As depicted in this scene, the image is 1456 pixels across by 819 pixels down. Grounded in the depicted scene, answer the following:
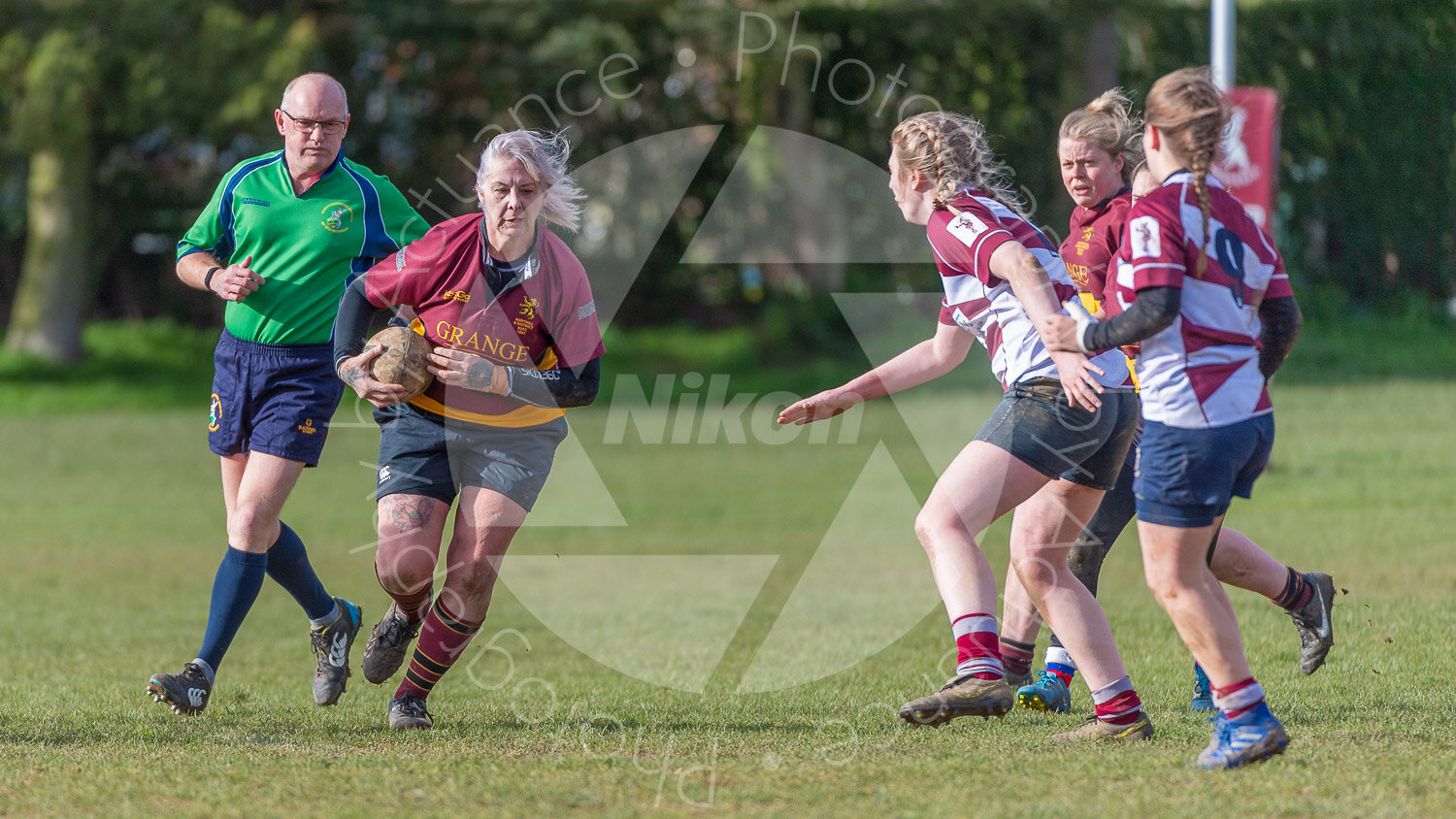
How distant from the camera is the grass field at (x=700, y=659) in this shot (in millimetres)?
4145

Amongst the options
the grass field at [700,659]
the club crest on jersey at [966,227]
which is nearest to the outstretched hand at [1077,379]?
the club crest on jersey at [966,227]

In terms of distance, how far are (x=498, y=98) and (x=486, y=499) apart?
56.3 feet

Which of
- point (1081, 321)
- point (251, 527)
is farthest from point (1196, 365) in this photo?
point (251, 527)

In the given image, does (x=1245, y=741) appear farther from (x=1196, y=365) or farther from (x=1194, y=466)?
(x=1196, y=365)

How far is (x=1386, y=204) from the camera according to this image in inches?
695

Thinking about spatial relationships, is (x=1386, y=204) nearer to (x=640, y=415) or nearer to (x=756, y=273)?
(x=756, y=273)

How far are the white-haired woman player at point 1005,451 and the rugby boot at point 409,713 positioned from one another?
5.83 ft

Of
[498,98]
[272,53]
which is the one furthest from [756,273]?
[272,53]

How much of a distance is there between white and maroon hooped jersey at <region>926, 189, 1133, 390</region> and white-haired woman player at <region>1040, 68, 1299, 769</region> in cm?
43

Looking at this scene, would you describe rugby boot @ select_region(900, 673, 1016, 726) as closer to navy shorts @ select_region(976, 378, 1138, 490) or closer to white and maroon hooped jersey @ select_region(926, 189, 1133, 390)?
navy shorts @ select_region(976, 378, 1138, 490)

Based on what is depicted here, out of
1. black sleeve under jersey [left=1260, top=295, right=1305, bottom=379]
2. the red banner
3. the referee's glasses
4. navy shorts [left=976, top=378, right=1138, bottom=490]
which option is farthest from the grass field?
→ the red banner

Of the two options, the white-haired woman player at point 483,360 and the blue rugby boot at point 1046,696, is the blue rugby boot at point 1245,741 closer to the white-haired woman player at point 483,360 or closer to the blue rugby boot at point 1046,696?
the blue rugby boot at point 1046,696

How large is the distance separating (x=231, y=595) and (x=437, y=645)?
3.06 feet

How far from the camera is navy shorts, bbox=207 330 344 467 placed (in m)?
5.65
